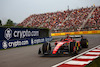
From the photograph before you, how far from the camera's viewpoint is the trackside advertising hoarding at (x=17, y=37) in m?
14.2

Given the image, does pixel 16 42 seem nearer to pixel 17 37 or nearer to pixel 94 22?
pixel 17 37

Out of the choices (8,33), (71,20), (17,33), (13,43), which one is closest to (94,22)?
(71,20)

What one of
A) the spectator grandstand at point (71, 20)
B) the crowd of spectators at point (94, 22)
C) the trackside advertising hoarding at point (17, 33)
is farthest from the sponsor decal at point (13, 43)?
the crowd of spectators at point (94, 22)

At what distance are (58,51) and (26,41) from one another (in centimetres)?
950

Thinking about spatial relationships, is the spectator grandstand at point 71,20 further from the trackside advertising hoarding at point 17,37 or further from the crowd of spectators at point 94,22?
the trackside advertising hoarding at point 17,37

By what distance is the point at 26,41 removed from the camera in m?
16.8

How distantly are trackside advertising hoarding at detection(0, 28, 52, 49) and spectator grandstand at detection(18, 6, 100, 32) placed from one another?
1865 centimetres

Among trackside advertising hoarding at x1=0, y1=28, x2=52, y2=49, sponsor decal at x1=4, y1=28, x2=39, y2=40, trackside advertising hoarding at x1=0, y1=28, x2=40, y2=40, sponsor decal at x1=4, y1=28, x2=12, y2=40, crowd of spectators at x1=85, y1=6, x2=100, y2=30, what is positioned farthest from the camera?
crowd of spectators at x1=85, y1=6, x2=100, y2=30

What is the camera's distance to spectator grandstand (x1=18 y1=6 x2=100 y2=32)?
35.4m

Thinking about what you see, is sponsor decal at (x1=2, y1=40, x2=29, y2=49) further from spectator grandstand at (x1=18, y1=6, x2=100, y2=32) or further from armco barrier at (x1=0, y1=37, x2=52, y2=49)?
spectator grandstand at (x1=18, y1=6, x2=100, y2=32)

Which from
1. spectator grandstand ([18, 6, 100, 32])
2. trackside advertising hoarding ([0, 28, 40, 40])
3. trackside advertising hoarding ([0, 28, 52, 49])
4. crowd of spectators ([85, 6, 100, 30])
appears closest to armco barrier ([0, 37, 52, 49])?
trackside advertising hoarding ([0, 28, 52, 49])

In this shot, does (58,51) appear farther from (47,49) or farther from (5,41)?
(5,41)

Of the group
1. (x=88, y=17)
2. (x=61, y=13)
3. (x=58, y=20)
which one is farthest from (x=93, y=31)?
(x=61, y=13)

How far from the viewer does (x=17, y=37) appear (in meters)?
16.1
